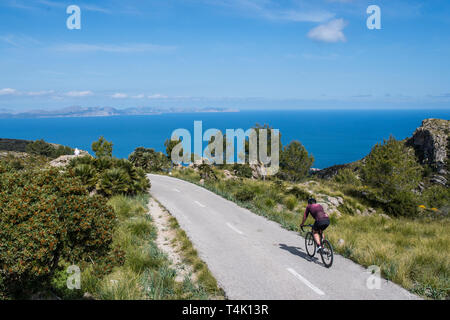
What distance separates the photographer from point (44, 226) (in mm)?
4828

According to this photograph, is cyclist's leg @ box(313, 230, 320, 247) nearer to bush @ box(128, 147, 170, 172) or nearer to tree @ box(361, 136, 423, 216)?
tree @ box(361, 136, 423, 216)

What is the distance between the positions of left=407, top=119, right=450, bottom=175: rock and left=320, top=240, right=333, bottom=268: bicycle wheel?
8873 cm

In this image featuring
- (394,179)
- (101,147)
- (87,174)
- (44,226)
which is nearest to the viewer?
(44,226)

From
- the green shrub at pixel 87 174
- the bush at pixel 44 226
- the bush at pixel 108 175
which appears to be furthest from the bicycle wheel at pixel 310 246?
the green shrub at pixel 87 174

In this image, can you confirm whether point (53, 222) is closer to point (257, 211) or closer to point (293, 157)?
point (257, 211)

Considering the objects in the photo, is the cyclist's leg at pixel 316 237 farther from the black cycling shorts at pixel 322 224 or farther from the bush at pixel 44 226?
the bush at pixel 44 226

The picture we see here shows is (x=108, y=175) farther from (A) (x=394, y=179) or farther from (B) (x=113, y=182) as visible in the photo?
(A) (x=394, y=179)

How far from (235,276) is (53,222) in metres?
4.71

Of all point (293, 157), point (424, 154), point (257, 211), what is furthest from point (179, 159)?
point (424, 154)

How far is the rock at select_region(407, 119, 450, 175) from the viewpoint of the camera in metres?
81.1

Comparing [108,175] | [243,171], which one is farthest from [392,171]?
[108,175]

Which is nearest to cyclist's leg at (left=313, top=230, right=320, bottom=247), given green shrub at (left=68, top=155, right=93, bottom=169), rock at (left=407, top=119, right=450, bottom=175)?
green shrub at (left=68, top=155, right=93, bottom=169)

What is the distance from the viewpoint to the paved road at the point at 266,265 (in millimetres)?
6586

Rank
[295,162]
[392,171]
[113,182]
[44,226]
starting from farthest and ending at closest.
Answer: [295,162]
[392,171]
[113,182]
[44,226]
